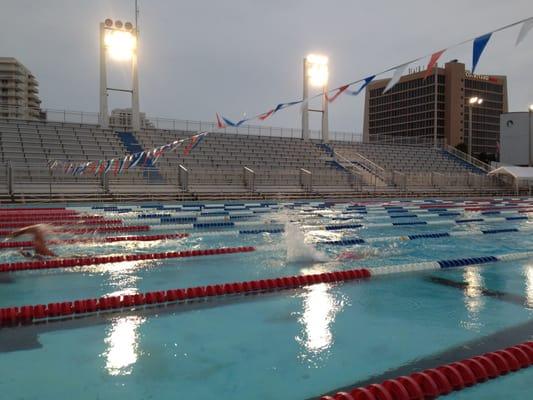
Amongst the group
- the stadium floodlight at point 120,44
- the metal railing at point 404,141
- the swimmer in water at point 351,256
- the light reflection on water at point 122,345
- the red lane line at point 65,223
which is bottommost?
the light reflection on water at point 122,345

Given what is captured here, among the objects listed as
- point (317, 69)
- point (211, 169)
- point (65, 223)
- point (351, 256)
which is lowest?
point (351, 256)

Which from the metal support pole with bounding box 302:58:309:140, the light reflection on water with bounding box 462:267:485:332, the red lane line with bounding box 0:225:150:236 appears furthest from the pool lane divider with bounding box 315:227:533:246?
the metal support pole with bounding box 302:58:309:140

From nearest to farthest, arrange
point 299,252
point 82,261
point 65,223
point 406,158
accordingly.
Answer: point 82,261 → point 299,252 → point 65,223 → point 406,158

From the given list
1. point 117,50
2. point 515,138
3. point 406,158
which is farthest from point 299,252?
point 515,138

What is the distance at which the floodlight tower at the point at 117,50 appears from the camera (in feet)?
66.5

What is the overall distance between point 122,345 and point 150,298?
1048 mm

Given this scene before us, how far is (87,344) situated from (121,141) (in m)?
17.8

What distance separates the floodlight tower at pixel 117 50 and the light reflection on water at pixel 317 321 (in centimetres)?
1820

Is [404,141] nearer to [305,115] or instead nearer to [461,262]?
[305,115]

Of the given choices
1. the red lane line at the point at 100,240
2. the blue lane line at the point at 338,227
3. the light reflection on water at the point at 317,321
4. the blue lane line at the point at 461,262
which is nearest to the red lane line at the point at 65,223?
the red lane line at the point at 100,240

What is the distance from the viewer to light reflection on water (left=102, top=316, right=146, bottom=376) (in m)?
2.79

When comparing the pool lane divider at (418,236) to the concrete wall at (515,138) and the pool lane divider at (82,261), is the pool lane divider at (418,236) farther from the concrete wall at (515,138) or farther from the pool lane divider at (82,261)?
the concrete wall at (515,138)

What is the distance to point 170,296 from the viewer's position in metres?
4.29

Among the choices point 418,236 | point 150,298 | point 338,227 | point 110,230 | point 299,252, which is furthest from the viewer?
point 338,227
